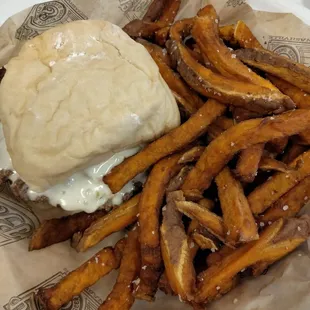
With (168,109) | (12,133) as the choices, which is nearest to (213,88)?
(168,109)

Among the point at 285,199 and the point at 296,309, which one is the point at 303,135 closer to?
the point at 285,199

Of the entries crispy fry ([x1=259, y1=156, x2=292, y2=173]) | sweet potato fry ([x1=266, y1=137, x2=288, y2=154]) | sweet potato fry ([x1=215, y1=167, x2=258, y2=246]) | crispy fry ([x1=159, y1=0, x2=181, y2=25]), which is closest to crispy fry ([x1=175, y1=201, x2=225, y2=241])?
sweet potato fry ([x1=215, y1=167, x2=258, y2=246])

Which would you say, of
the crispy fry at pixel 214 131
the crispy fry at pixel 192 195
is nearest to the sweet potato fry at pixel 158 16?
the crispy fry at pixel 214 131

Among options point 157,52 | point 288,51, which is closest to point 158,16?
point 157,52

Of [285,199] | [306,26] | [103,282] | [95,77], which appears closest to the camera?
[285,199]

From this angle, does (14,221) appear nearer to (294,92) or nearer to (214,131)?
(214,131)

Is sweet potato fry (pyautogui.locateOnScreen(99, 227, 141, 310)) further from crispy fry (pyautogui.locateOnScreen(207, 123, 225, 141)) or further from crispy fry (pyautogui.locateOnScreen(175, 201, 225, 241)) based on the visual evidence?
crispy fry (pyautogui.locateOnScreen(207, 123, 225, 141))

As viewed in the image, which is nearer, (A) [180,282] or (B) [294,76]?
(A) [180,282]
